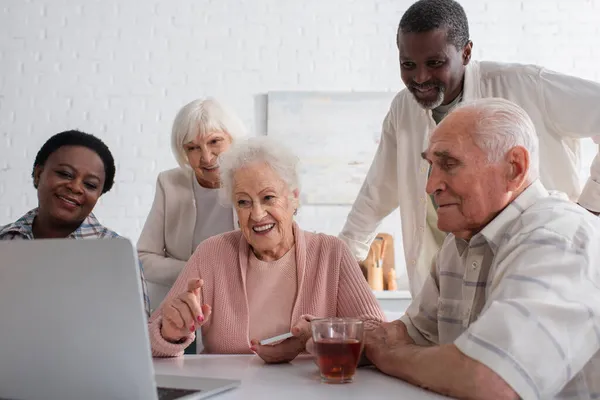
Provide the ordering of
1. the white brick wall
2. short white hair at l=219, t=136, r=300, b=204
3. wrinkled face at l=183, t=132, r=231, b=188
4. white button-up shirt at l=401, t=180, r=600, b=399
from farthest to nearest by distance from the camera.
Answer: the white brick wall
wrinkled face at l=183, t=132, r=231, b=188
short white hair at l=219, t=136, r=300, b=204
white button-up shirt at l=401, t=180, r=600, b=399

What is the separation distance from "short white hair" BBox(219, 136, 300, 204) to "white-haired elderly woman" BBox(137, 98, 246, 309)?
0.47 m

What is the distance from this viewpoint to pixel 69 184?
90.5 inches

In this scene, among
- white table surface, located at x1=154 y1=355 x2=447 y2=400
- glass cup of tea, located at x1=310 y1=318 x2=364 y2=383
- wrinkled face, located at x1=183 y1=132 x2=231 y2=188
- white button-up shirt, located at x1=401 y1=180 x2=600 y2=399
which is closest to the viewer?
white button-up shirt, located at x1=401 y1=180 x2=600 y2=399

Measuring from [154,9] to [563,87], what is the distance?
2.91 metres

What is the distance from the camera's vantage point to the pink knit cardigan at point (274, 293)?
1.95 metres

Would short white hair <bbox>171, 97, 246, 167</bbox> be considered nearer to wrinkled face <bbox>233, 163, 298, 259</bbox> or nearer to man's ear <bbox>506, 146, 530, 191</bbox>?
wrinkled face <bbox>233, 163, 298, 259</bbox>

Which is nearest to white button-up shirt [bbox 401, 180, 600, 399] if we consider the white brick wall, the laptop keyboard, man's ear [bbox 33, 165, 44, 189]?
the laptop keyboard

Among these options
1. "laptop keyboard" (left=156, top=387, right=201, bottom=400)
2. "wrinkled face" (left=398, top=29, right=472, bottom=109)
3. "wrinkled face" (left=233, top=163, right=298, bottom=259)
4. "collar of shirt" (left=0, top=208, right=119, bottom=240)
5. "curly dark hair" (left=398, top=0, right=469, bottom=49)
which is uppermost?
"curly dark hair" (left=398, top=0, right=469, bottom=49)

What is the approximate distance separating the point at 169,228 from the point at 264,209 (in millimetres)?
750

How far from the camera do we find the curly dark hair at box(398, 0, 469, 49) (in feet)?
7.09

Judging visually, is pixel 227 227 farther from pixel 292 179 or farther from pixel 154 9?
pixel 154 9

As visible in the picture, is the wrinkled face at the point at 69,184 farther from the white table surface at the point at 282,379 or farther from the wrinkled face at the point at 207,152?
the white table surface at the point at 282,379

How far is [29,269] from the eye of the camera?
0.97 m

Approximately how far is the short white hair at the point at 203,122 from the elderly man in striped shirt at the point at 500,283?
122cm
